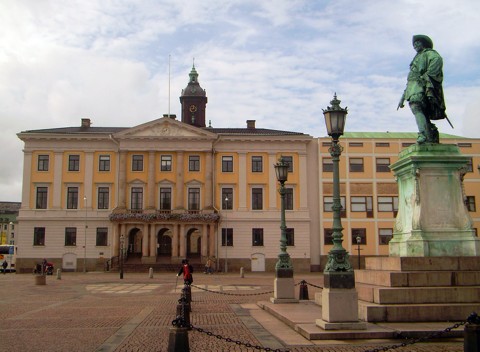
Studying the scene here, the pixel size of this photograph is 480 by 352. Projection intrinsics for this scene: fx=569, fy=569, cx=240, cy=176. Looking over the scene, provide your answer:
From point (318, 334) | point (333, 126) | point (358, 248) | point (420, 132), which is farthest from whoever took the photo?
point (358, 248)

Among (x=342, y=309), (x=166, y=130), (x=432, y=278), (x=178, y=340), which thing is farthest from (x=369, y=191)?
(x=178, y=340)

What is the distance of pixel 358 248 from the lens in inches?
2173

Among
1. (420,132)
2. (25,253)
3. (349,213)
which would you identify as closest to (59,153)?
(25,253)

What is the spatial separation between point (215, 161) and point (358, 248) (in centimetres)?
1764

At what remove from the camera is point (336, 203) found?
1302cm

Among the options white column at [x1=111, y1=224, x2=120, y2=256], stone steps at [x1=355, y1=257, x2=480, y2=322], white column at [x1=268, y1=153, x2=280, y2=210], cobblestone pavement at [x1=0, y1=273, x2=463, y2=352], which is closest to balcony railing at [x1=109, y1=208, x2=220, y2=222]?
white column at [x1=111, y1=224, x2=120, y2=256]

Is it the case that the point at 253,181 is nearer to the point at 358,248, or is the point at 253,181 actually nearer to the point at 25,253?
the point at 358,248

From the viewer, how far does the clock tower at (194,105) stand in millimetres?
75438

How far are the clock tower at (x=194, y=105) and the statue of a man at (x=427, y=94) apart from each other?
60136 millimetres

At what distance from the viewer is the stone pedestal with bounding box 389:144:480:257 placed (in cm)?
1450

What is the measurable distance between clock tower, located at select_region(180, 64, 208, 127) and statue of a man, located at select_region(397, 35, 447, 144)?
60136 millimetres

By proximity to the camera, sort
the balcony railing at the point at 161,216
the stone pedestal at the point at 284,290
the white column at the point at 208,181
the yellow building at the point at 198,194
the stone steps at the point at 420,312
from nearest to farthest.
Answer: the stone steps at the point at 420,312 < the stone pedestal at the point at 284,290 < the balcony railing at the point at 161,216 < the yellow building at the point at 198,194 < the white column at the point at 208,181

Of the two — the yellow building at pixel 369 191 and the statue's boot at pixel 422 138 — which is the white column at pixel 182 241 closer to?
the yellow building at pixel 369 191

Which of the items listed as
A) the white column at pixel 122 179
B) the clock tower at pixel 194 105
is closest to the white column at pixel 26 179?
the white column at pixel 122 179
